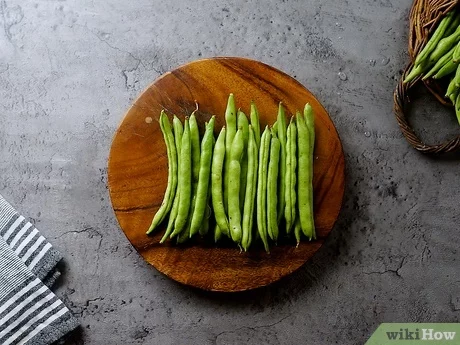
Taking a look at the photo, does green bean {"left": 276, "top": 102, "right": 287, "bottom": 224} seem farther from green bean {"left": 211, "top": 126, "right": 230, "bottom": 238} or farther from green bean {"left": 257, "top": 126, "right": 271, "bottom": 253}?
green bean {"left": 211, "top": 126, "right": 230, "bottom": 238}

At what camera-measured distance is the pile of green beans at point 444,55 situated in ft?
6.70

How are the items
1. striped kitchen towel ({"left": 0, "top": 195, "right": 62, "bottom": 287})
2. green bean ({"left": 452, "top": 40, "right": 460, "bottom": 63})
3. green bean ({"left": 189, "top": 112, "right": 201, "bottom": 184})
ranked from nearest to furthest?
green bean ({"left": 452, "top": 40, "right": 460, "bottom": 63}) → green bean ({"left": 189, "top": 112, "right": 201, "bottom": 184}) → striped kitchen towel ({"left": 0, "top": 195, "right": 62, "bottom": 287})

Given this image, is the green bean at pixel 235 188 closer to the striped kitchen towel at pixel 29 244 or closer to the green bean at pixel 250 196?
the green bean at pixel 250 196

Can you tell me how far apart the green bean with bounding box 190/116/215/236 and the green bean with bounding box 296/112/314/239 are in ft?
1.00

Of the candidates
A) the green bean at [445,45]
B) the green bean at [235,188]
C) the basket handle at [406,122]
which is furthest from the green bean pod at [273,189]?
the green bean at [445,45]

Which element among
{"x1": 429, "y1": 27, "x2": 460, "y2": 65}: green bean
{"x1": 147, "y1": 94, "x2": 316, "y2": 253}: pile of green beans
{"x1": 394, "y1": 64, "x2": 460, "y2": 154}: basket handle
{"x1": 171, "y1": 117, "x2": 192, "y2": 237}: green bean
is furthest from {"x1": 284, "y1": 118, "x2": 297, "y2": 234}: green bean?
{"x1": 429, "y1": 27, "x2": 460, "y2": 65}: green bean

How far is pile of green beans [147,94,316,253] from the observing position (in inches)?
80.3

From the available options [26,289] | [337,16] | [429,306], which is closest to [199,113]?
[337,16]

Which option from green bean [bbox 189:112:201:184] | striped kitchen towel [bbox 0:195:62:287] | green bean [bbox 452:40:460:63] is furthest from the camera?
striped kitchen towel [bbox 0:195:62:287]

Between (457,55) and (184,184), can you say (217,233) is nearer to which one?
(184,184)

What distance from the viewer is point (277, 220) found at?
207 centimetres

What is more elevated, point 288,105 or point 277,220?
point 288,105

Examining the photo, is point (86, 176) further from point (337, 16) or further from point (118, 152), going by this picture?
point (337, 16)

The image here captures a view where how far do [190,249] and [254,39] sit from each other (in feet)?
2.76
